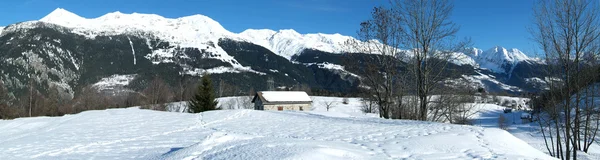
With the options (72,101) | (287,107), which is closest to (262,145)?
(287,107)

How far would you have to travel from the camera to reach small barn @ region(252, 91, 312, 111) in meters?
60.7

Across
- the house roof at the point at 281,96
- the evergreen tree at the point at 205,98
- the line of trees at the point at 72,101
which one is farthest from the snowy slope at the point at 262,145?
the house roof at the point at 281,96

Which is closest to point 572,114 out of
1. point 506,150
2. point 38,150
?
point 506,150

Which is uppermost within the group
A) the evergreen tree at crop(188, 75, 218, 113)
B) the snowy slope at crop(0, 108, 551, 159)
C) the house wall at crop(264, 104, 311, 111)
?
the evergreen tree at crop(188, 75, 218, 113)

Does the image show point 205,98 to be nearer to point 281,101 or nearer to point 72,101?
point 281,101

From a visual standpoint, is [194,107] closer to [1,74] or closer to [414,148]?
[414,148]

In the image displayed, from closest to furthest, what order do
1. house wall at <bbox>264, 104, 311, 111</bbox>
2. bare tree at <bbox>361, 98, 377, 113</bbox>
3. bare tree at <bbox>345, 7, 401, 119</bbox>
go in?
bare tree at <bbox>345, 7, 401, 119</bbox> → bare tree at <bbox>361, 98, 377, 113</bbox> → house wall at <bbox>264, 104, 311, 111</bbox>

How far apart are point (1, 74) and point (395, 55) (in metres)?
186

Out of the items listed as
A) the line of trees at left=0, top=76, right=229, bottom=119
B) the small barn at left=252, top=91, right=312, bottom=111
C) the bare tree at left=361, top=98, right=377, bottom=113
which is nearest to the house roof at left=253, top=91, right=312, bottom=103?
the small barn at left=252, top=91, right=312, bottom=111

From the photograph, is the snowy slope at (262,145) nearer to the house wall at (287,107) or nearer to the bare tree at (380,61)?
the bare tree at (380,61)

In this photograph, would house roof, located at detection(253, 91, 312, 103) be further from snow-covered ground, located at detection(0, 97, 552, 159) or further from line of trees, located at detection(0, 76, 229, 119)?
snow-covered ground, located at detection(0, 97, 552, 159)

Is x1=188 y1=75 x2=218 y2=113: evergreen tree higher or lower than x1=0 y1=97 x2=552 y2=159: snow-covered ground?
higher

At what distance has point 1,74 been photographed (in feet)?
492

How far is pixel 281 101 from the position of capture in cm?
6194
